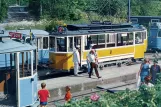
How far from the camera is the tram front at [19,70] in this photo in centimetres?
1188

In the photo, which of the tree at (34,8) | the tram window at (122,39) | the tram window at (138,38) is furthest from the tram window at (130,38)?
the tree at (34,8)

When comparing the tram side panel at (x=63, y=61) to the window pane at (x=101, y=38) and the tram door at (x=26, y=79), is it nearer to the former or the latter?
the window pane at (x=101, y=38)

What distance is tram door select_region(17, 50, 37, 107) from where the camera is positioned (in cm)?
1195

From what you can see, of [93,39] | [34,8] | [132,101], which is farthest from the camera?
A: [34,8]

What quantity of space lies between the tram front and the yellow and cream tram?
308 inches

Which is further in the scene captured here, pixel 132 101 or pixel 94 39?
pixel 94 39

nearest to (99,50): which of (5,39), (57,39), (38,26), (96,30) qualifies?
(96,30)

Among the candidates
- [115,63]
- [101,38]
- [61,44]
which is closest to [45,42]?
[61,44]

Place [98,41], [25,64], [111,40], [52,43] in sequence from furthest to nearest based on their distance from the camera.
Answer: [111,40] → [98,41] → [52,43] → [25,64]

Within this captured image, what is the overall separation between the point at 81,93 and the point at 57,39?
3.98 metres

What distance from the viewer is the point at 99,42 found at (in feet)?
73.0

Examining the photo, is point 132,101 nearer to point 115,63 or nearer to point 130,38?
point 115,63

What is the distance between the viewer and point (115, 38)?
23156 millimetres

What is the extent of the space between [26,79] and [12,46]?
106 centimetres
